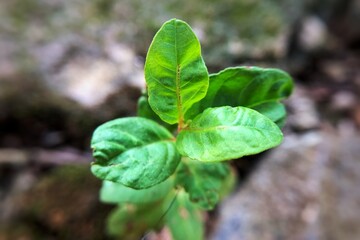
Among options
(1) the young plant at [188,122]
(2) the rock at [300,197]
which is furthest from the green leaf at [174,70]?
(2) the rock at [300,197]

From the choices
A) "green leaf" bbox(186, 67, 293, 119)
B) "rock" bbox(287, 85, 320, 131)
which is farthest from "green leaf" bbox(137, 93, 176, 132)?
"rock" bbox(287, 85, 320, 131)

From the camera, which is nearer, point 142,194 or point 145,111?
point 145,111

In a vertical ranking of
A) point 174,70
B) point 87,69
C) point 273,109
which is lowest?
point 87,69

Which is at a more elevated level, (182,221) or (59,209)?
(182,221)

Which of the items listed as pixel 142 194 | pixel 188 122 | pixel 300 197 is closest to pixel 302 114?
pixel 300 197

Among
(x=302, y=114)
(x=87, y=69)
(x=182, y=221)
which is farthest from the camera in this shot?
(x=302, y=114)

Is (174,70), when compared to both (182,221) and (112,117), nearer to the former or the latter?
(182,221)

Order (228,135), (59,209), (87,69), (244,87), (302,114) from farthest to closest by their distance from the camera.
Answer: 1. (302,114)
2. (87,69)
3. (59,209)
4. (244,87)
5. (228,135)

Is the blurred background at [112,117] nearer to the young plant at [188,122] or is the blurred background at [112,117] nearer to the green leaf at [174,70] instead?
the young plant at [188,122]
